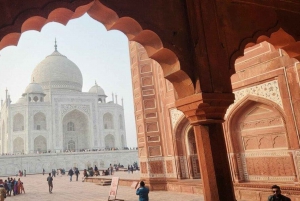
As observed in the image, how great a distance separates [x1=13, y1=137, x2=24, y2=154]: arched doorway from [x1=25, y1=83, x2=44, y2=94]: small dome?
243 inches

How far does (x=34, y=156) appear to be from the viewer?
28.2m

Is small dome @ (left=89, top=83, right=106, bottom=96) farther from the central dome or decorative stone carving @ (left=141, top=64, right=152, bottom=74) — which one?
decorative stone carving @ (left=141, top=64, right=152, bottom=74)

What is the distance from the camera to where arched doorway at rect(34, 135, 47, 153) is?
110 feet

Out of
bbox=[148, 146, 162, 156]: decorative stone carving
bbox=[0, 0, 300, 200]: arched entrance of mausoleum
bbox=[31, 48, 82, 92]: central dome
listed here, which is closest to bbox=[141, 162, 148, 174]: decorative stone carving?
bbox=[148, 146, 162, 156]: decorative stone carving

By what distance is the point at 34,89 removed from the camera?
36156 millimetres

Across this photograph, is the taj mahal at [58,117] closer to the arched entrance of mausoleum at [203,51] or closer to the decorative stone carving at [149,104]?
the decorative stone carving at [149,104]

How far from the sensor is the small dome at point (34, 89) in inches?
1415

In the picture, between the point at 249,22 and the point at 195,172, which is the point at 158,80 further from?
the point at 249,22

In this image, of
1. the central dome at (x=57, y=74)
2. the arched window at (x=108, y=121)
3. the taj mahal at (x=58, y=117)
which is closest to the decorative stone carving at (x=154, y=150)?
the taj mahal at (x=58, y=117)

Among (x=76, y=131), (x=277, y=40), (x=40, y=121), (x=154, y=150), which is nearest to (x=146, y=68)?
(x=154, y=150)

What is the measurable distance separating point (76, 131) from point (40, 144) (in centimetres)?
472

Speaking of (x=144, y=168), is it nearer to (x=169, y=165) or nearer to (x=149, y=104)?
(x=169, y=165)

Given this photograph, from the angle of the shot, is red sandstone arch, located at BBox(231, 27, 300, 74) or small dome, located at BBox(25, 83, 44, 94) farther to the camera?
small dome, located at BBox(25, 83, 44, 94)

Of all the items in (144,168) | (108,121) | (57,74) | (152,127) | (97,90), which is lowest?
(144,168)
